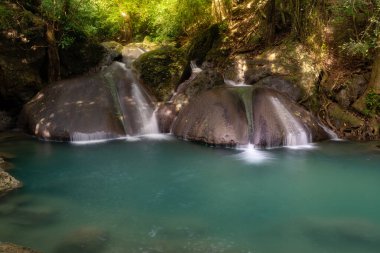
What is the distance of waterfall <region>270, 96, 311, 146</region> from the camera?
10.7 meters

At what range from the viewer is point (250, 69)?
12.9 meters

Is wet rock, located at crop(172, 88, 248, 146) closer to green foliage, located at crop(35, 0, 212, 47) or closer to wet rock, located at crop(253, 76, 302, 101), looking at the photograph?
wet rock, located at crop(253, 76, 302, 101)

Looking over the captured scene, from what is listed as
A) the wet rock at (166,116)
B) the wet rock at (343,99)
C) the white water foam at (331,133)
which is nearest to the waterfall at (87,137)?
the wet rock at (166,116)

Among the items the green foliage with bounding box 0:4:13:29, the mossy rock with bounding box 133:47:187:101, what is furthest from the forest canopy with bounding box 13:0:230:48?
the mossy rock with bounding box 133:47:187:101

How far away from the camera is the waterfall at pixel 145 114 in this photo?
12.2m

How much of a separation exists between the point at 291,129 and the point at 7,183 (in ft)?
22.9

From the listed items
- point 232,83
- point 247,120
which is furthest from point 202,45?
point 247,120

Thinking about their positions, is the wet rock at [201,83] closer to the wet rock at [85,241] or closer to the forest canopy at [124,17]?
the forest canopy at [124,17]

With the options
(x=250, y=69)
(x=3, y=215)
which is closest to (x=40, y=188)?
(x=3, y=215)

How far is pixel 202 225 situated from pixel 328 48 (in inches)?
325

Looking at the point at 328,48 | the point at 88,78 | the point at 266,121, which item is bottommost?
the point at 266,121

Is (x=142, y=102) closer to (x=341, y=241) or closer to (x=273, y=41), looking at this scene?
(x=273, y=41)

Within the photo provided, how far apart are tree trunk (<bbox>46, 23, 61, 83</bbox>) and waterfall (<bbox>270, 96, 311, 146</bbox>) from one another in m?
7.15

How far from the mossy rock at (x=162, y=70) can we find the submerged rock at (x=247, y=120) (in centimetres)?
159
